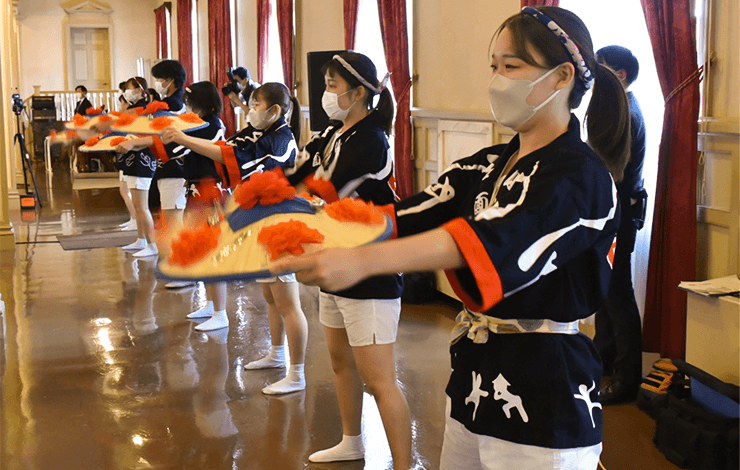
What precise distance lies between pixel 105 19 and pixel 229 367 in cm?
1897

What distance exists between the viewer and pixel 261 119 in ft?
12.3

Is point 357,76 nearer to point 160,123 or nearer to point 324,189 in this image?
point 324,189

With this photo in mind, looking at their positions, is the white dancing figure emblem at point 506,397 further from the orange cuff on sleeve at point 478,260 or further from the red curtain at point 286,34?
the red curtain at point 286,34

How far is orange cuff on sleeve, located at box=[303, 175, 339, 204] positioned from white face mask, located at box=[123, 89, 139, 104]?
549 cm

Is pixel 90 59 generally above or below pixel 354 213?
above

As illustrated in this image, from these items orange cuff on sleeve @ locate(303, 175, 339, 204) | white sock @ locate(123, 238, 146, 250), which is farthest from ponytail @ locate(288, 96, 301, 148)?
white sock @ locate(123, 238, 146, 250)

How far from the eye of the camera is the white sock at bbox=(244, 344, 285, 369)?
13.5 feet

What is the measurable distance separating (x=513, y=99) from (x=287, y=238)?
47 centimetres

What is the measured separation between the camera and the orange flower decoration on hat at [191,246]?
126cm

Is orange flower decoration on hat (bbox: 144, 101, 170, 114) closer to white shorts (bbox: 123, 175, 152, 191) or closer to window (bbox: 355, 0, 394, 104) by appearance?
white shorts (bbox: 123, 175, 152, 191)

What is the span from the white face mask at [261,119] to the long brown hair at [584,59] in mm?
2449

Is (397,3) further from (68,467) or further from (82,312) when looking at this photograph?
(68,467)

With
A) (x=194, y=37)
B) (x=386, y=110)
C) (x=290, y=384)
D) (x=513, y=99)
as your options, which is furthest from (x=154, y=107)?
(x=194, y=37)

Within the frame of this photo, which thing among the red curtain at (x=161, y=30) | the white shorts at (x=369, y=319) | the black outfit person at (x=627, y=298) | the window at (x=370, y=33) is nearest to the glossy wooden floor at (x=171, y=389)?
the black outfit person at (x=627, y=298)
